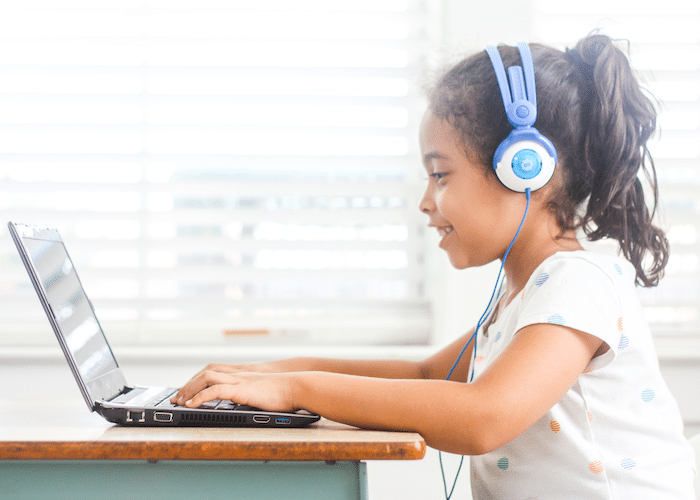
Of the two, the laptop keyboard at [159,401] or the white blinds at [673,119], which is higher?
the white blinds at [673,119]

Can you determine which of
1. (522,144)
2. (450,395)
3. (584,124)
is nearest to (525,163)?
(522,144)

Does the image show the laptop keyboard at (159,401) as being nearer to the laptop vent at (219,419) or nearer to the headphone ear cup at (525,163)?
the laptop vent at (219,419)

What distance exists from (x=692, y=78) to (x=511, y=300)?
93 centimetres

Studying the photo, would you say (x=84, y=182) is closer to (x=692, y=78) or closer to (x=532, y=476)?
(x=532, y=476)

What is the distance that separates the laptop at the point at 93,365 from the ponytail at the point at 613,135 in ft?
1.73

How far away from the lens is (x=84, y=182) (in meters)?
1.41

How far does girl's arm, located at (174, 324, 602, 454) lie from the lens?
62 cm

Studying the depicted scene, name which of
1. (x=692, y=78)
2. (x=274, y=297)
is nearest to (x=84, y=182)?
(x=274, y=297)

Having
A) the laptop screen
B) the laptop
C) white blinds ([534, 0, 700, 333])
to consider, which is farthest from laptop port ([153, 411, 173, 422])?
white blinds ([534, 0, 700, 333])

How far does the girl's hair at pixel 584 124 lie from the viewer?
841 millimetres

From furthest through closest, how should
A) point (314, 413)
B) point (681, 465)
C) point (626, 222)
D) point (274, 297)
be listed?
1. point (274, 297)
2. point (626, 222)
3. point (681, 465)
4. point (314, 413)

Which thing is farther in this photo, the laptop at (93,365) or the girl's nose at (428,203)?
the girl's nose at (428,203)

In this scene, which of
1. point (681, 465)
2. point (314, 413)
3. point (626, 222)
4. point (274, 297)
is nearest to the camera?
point (314, 413)

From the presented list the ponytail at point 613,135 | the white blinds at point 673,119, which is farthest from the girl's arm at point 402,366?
the white blinds at point 673,119
